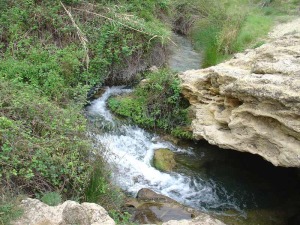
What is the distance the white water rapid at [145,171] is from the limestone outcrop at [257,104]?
85 centimetres

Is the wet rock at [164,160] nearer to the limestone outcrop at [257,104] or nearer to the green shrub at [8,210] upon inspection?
the limestone outcrop at [257,104]

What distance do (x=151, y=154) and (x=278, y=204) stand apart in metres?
2.45

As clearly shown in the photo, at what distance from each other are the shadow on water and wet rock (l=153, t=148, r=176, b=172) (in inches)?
6.0

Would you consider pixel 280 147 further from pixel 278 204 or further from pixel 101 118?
pixel 101 118

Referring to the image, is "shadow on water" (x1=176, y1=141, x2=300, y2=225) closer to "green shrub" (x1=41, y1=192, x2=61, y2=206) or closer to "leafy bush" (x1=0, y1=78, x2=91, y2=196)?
"leafy bush" (x1=0, y1=78, x2=91, y2=196)

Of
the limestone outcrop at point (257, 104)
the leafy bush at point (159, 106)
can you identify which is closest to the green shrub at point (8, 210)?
the limestone outcrop at point (257, 104)

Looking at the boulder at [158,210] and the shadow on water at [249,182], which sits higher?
the shadow on water at [249,182]

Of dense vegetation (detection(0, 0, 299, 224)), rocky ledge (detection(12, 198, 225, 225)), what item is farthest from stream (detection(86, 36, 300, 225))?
rocky ledge (detection(12, 198, 225, 225))

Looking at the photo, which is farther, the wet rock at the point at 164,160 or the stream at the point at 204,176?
the wet rock at the point at 164,160

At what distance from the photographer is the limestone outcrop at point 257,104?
598 centimetres

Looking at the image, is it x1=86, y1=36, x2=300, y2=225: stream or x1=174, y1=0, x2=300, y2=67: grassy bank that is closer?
x1=86, y1=36, x2=300, y2=225: stream

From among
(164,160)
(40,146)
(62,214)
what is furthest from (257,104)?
(62,214)

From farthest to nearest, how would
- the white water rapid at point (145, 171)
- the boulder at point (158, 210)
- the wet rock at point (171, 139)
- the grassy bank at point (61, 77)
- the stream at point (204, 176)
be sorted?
1. the wet rock at point (171, 139)
2. the white water rapid at point (145, 171)
3. the stream at point (204, 176)
4. the boulder at point (158, 210)
5. the grassy bank at point (61, 77)

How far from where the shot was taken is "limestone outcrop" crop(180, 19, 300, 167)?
5984 mm
